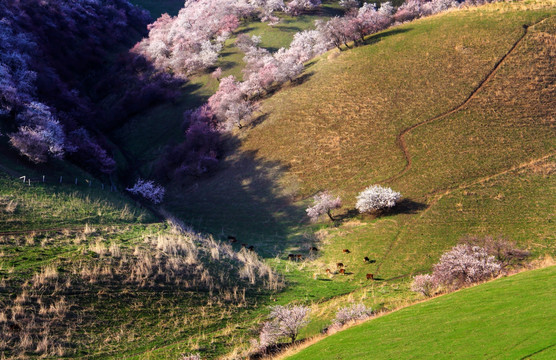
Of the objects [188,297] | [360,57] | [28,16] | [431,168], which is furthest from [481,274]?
[28,16]

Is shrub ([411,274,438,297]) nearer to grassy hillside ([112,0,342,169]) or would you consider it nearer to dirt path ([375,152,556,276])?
dirt path ([375,152,556,276])

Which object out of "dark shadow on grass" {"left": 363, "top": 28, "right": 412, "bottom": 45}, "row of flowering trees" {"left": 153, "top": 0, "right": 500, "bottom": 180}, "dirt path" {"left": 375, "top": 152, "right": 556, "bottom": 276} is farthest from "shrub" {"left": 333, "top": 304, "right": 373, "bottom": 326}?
"dark shadow on grass" {"left": 363, "top": 28, "right": 412, "bottom": 45}

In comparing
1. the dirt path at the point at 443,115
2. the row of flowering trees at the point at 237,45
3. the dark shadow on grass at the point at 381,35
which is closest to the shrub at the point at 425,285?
the dirt path at the point at 443,115

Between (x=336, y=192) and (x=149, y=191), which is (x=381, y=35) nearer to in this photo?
(x=336, y=192)

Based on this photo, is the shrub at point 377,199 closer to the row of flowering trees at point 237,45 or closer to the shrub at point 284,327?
the shrub at point 284,327

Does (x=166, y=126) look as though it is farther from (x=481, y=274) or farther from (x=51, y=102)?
(x=481, y=274)

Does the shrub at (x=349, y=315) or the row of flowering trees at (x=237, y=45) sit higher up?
the row of flowering trees at (x=237, y=45)
